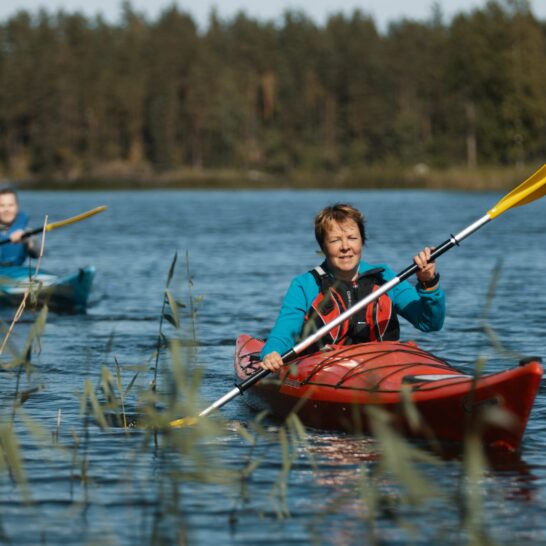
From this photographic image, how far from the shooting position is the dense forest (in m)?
73.9

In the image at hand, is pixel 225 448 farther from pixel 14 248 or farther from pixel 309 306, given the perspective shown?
pixel 14 248

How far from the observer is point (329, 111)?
78.2 meters

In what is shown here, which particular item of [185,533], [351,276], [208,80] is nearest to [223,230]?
[351,276]

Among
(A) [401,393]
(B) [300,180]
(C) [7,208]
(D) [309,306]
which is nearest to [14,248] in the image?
(C) [7,208]

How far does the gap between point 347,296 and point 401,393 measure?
90cm

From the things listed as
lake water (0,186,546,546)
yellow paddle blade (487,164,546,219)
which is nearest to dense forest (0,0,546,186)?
lake water (0,186,546,546)

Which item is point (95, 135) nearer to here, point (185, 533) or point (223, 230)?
point (223, 230)

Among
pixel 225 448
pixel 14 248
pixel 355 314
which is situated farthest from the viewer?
pixel 14 248

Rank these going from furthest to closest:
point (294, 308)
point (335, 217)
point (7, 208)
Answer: point (7, 208), point (294, 308), point (335, 217)

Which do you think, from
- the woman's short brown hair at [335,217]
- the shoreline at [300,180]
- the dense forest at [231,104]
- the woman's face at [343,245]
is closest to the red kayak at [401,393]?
the woman's face at [343,245]

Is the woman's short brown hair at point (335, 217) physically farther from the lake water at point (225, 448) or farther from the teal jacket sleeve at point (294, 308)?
the lake water at point (225, 448)

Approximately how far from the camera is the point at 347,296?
670 cm

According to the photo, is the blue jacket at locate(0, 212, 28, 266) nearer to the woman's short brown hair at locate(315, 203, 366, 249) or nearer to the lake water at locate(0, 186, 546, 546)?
the lake water at locate(0, 186, 546, 546)

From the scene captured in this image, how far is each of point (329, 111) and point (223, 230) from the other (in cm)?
5093
